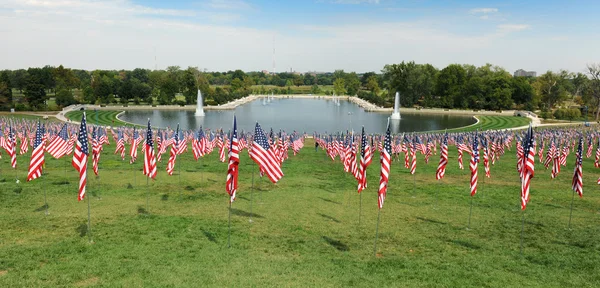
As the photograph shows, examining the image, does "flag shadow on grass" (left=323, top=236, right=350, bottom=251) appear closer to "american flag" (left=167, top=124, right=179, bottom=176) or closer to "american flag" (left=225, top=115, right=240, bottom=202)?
"american flag" (left=225, top=115, right=240, bottom=202)

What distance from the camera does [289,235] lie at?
65.5 ft

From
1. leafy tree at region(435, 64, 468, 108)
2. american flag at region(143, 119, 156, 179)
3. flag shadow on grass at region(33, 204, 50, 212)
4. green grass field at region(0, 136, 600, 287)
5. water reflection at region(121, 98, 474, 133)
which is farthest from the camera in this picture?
leafy tree at region(435, 64, 468, 108)

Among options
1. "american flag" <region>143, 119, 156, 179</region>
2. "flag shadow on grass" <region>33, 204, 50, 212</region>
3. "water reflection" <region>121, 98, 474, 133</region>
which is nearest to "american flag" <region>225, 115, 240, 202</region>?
"american flag" <region>143, 119, 156, 179</region>

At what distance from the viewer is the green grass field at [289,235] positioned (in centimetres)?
1506

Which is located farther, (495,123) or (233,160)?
(495,123)

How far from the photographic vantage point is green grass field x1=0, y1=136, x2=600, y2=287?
49.4 feet

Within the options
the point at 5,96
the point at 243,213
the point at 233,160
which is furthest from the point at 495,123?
the point at 5,96

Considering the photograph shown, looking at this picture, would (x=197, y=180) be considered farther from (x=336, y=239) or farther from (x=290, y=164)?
(x=336, y=239)

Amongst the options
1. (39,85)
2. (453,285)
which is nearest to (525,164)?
(453,285)

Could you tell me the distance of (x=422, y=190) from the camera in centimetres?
3155

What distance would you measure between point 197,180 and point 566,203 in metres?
25.5

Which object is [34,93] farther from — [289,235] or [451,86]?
[451,86]

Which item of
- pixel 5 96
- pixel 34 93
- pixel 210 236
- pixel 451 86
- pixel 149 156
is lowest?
pixel 210 236

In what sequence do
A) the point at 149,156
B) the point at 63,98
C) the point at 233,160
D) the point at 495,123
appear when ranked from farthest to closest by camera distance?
the point at 63,98 < the point at 495,123 < the point at 149,156 < the point at 233,160
